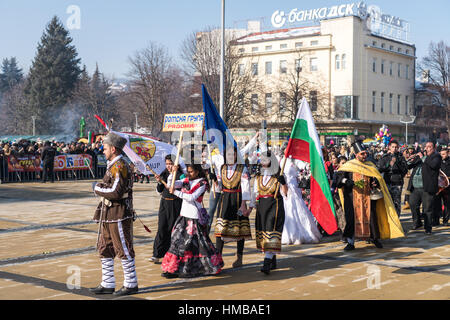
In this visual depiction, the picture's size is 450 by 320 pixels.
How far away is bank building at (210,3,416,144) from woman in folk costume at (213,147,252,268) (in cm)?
4556

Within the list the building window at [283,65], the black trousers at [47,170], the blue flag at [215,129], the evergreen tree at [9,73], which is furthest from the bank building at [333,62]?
the evergreen tree at [9,73]

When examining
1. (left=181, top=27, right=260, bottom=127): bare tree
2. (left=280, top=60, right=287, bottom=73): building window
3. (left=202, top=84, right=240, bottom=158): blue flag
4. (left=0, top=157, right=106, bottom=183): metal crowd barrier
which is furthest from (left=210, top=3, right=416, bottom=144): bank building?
(left=202, top=84, right=240, bottom=158): blue flag

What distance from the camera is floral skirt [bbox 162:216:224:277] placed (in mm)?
7348

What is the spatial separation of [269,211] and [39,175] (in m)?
20.6

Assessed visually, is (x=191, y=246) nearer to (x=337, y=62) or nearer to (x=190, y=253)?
(x=190, y=253)

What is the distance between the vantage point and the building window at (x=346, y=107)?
58375 millimetres

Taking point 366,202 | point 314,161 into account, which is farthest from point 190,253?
point 366,202

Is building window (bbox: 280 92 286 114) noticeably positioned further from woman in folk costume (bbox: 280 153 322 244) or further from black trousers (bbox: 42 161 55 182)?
woman in folk costume (bbox: 280 153 322 244)

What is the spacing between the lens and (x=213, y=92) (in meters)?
38.6

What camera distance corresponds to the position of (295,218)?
34.4 ft
